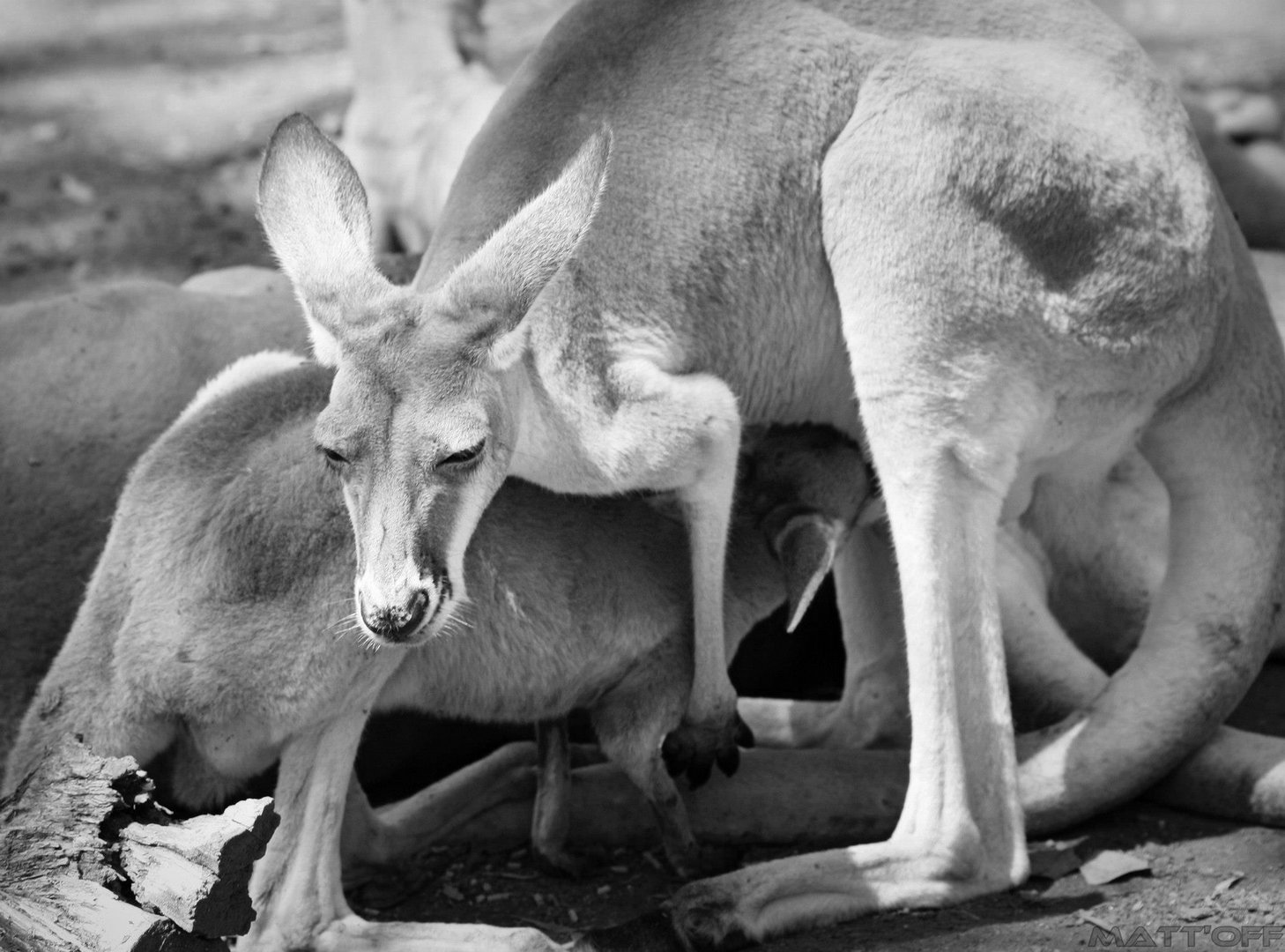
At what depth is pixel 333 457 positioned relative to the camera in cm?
289

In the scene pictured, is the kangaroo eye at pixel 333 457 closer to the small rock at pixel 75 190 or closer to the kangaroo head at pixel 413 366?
the kangaroo head at pixel 413 366

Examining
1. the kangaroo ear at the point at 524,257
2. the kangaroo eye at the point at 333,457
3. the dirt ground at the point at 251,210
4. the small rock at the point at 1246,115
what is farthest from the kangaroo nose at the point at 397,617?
the small rock at the point at 1246,115

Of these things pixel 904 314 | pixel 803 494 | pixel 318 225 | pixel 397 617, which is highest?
pixel 318 225

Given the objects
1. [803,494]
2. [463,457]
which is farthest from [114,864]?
[803,494]

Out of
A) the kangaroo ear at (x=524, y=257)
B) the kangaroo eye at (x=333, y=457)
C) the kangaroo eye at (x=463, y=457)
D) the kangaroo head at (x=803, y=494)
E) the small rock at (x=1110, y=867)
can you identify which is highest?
the kangaroo ear at (x=524, y=257)

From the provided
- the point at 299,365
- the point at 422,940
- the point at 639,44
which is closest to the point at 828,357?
the point at 639,44

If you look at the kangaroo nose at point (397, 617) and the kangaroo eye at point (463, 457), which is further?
the kangaroo eye at point (463, 457)

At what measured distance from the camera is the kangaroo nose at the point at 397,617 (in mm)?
2719

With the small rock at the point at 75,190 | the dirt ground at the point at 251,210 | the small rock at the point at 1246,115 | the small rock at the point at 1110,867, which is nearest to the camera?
the dirt ground at the point at 251,210

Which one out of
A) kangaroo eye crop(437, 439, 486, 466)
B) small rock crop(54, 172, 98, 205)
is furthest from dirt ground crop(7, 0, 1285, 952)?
kangaroo eye crop(437, 439, 486, 466)

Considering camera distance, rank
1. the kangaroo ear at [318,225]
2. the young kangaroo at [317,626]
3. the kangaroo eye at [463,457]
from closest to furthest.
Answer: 1. the kangaroo eye at [463,457]
2. the kangaroo ear at [318,225]
3. the young kangaroo at [317,626]

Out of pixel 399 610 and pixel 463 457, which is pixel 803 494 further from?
pixel 399 610

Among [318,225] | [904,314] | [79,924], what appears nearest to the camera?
[79,924]

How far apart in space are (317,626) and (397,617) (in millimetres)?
499
